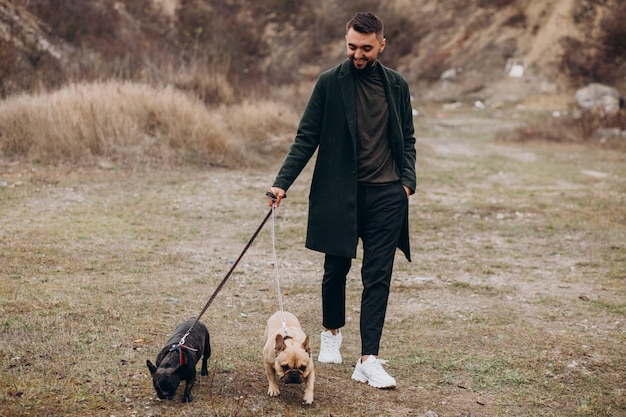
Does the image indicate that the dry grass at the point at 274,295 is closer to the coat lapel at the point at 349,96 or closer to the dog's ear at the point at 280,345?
the dog's ear at the point at 280,345

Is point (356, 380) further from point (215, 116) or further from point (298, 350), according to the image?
point (215, 116)

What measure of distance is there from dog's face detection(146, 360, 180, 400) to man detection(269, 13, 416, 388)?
4.05 feet

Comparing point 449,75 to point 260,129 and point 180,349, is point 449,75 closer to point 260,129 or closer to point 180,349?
point 260,129

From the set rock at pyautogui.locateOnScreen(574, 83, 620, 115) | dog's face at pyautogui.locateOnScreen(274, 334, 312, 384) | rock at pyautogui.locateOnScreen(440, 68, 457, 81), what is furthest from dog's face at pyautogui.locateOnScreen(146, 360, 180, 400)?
rock at pyautogui.locateOnScreen(440, 68, 457, 81)

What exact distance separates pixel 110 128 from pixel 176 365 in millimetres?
10582

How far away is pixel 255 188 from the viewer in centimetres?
1309

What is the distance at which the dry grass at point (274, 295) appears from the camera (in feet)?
15.2

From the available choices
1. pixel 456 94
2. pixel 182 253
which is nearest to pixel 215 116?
pixel 182 253

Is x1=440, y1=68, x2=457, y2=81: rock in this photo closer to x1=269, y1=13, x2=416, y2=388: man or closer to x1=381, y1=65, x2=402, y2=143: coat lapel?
x1=269, y1=13, x2=416, y2=388: man

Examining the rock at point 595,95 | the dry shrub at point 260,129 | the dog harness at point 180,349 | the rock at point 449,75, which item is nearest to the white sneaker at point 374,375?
the dog harness at point 180,349

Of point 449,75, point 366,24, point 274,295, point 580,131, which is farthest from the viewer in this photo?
point 449,75

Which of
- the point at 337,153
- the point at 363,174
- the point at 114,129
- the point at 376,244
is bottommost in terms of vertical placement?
the point at 114,129

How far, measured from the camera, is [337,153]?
475 cm

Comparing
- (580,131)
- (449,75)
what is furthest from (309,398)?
(449,75)
